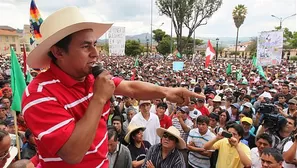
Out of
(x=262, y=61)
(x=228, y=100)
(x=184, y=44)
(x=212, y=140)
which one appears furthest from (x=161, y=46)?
(x=212, y=140)

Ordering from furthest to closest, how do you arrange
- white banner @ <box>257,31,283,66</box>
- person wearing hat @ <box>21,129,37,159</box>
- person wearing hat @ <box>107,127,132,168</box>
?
white banner @ <box>257,31,283,66</box>
person wearing hat @ <box>21,129,37,159</box>
person wearing hat @ <box>107,127,132,168</box>

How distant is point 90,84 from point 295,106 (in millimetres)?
6170

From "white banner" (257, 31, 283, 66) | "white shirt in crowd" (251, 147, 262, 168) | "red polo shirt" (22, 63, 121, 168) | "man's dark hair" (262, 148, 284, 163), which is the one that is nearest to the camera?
"red polo shirt" (22, 63, 121, 168)

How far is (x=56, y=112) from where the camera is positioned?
116cm

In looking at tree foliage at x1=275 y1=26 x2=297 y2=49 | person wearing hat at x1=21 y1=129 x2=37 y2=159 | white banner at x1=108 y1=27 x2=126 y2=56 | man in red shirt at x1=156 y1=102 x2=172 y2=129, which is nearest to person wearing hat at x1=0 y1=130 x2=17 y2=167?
person wearing hat at x1=21 y1=129 x2=37 y2=159

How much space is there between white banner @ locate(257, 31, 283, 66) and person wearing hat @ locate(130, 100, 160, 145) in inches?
293

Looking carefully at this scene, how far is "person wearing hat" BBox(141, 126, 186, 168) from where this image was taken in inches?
139

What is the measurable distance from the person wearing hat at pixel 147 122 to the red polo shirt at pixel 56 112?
3.67m

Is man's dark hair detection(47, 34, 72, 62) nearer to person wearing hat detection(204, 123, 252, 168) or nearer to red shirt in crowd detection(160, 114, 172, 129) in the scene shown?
person wearing hat detection(204, 123, 252, 168)

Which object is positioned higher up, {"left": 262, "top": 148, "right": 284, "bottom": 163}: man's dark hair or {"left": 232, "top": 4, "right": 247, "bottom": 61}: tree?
{"left": 232, "top": 4, "right": 247, "bottom": 61}: tree

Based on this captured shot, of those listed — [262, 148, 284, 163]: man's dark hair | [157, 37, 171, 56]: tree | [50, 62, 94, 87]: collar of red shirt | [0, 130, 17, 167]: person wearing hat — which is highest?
[157, 37, 171, 56]: tree

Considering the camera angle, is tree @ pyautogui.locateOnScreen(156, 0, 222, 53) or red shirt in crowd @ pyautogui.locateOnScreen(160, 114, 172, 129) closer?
red shirt in crowd @ pyautogui.locateOnScreen(160, 114, 172, 129)

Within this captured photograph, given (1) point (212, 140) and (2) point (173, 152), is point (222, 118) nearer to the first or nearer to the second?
(1) point (212, 140)

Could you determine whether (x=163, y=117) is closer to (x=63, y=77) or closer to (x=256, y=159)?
(x=256, y=159)
